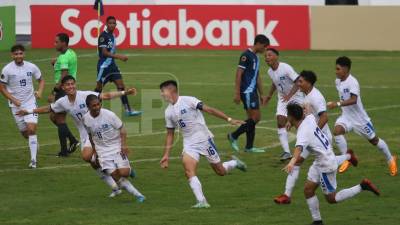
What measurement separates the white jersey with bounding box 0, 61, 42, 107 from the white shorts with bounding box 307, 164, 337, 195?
8.31 meters

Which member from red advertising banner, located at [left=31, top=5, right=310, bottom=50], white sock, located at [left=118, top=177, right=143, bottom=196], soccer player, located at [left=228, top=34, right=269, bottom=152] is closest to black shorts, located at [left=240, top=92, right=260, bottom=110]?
soccer player, located at [left=228, top=34, right=269, bottom=152]

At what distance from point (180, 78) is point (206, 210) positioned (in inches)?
832

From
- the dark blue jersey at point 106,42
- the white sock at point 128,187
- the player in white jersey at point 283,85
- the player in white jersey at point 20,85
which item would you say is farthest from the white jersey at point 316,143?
the dark blue jersey at point 106,42

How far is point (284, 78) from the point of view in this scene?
22297 millimetres

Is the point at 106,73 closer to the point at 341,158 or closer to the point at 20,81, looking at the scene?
the point at 20,81

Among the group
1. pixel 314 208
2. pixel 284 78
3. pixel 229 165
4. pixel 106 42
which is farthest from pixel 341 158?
pixel 106 42

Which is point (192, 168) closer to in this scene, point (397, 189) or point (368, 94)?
point (397, 189)

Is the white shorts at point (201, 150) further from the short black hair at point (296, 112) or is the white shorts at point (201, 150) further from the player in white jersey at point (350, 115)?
the player in white jersey at point (350, 115)

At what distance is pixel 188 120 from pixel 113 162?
1468 mm

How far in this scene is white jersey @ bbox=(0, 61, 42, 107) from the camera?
22.4 m

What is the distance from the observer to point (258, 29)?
4684cm

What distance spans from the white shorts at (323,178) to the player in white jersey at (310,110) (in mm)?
279

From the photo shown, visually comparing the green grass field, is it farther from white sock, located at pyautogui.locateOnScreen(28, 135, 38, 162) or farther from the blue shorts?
the blue shorts

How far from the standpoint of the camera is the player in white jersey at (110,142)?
18094 mm
